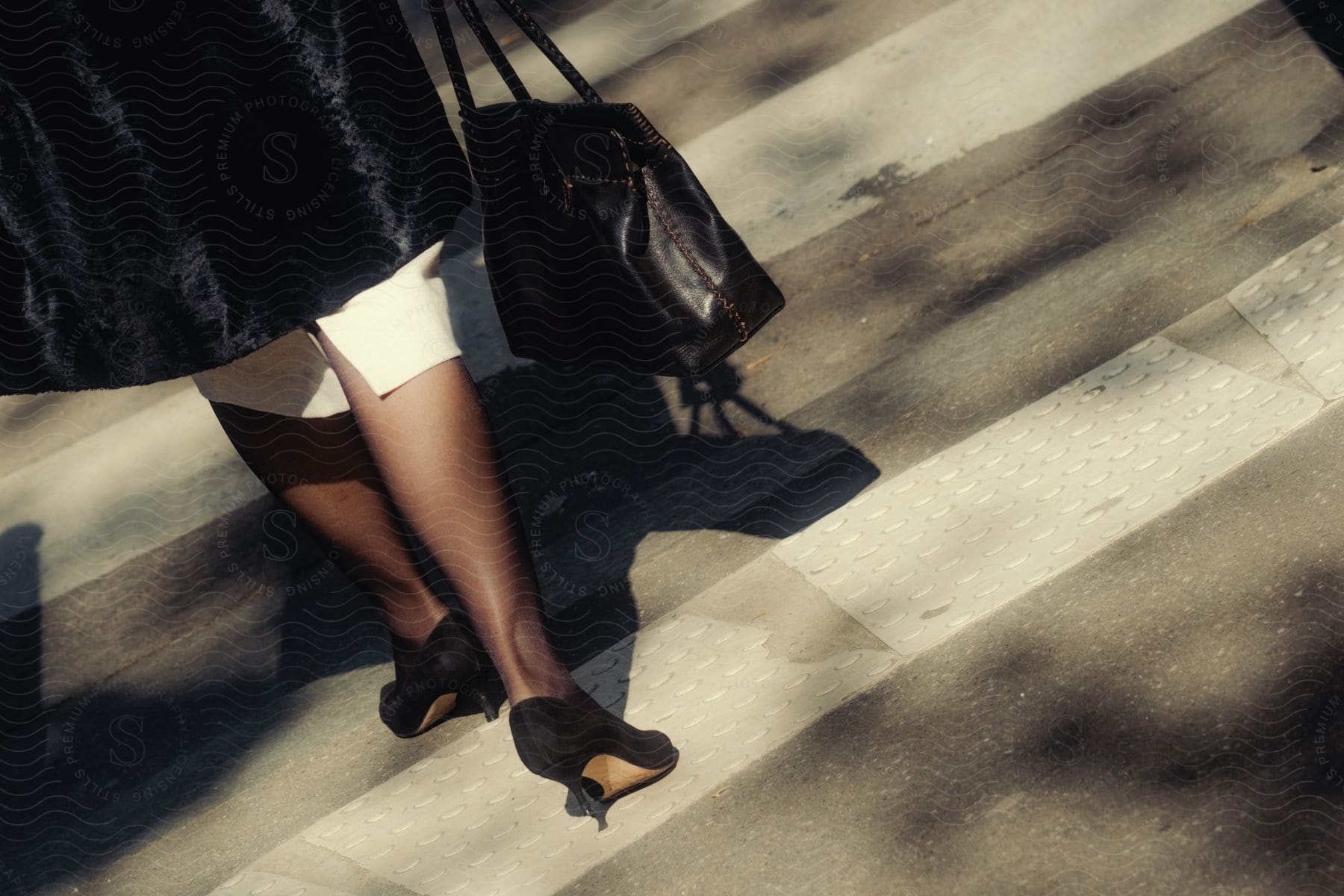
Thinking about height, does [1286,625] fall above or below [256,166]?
below

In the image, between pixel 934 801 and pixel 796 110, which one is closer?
pixel 934 801

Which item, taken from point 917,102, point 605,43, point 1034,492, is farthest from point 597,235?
point 605,43

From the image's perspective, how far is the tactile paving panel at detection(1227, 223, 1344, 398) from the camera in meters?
2.91

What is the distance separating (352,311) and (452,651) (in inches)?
29.9

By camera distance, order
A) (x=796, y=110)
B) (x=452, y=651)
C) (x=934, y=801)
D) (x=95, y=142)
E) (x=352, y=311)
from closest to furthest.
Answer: (x=95, y=142)
(x=352, y=311)
(x=934, y=801)
(x=452, y=651)
(x=796, y=110)

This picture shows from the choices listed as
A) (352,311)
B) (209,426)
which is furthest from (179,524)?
(352,311)

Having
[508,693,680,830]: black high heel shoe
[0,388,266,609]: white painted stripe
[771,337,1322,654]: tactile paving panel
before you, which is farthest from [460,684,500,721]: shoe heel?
[0,388,266,609]: white painted stripe

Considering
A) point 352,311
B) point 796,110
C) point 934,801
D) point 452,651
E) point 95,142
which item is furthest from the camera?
point 796,110

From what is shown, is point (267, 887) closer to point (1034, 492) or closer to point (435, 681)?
point (435, 681)

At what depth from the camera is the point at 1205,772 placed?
2164 millimetres

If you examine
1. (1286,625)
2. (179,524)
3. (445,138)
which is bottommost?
(1286,625)

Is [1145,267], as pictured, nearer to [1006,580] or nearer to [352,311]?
[1006,580]

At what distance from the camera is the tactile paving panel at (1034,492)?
2.66 metres

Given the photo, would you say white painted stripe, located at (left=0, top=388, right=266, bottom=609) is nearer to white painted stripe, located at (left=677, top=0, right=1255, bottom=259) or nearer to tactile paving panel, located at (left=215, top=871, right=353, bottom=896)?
tactile paving panel, located at (left=215, top=871, right=353, bottom=896)
